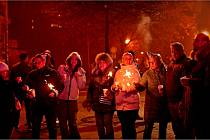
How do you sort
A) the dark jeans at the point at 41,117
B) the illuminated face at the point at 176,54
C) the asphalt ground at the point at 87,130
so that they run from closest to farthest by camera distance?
the illuminated face at the point at 176,54 < the dark jeans at the point at 41,117 < the asphalt ground at the point at 87,130

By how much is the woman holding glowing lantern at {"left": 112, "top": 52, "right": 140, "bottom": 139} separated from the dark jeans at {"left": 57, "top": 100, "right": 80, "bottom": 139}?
1460 mm

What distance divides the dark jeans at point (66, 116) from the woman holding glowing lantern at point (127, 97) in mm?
1460

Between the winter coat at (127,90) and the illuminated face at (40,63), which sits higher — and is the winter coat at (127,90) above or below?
below

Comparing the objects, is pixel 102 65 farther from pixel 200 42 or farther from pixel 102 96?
pixel 200 42

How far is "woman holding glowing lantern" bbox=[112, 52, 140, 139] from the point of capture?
869cm

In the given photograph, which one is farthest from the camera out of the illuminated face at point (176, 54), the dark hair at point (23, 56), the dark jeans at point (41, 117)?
the dark hair at point (23, 56)

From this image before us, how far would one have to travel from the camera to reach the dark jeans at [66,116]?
9.78 m

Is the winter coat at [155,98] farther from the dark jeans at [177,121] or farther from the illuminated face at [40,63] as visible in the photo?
the illuminated face at [40,63]

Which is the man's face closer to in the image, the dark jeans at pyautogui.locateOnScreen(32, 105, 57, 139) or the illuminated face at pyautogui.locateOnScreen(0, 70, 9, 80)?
the dark jeans at pyautogui.locateOnScreen(32, 105, 57, 139)

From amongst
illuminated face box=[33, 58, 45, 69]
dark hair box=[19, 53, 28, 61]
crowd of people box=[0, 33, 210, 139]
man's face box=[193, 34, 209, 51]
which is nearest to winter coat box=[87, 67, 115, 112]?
crowd of people box=[0, 33, 210, 139]

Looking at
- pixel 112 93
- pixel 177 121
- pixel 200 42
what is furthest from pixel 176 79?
pixel 200 42

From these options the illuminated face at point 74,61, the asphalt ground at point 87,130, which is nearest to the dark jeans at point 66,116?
the asphalt ground at point 87,130

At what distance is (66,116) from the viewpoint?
980 centimetres

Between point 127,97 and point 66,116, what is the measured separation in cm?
181
